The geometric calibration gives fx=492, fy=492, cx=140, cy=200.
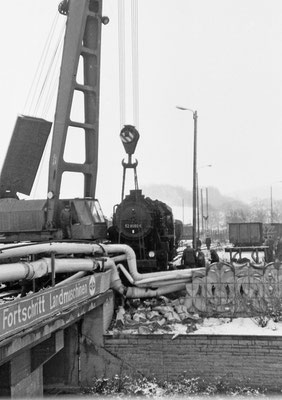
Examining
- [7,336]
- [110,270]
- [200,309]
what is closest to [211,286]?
[200,309]

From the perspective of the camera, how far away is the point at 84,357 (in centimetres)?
1155

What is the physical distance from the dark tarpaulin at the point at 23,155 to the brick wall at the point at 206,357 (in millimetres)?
7145

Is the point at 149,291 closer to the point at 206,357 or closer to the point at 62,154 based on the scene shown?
the point at 206,357

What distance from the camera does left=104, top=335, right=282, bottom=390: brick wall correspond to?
35.9 ft

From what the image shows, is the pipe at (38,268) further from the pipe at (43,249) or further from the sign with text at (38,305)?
the sign with text at (38,305)

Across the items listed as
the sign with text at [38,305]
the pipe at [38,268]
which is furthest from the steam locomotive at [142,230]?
the sign with text at [38,305]

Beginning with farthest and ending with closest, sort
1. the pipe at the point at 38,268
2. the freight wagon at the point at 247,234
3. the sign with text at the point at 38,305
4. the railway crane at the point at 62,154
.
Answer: the freight wagon at the point at 247,234
the railway crane at the point at 62,154
the pipe at the point at 38,268
the sign with text at the point at 38,305

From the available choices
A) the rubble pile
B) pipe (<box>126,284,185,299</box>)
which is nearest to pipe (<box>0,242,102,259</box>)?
the rubble pile

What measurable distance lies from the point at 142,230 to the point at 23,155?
4860 millimetres

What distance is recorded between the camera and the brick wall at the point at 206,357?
1095cm

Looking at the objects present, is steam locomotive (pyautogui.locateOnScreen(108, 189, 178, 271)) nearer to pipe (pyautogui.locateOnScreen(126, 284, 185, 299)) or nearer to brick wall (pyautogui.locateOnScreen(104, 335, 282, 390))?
pipe (pyautogui.locateOnScreen(126, 284, 185, 299))

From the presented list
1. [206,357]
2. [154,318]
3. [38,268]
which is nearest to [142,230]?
[154,318]

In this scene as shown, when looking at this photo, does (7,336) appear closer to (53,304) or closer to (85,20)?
(53,304)

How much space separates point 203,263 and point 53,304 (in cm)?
1059
